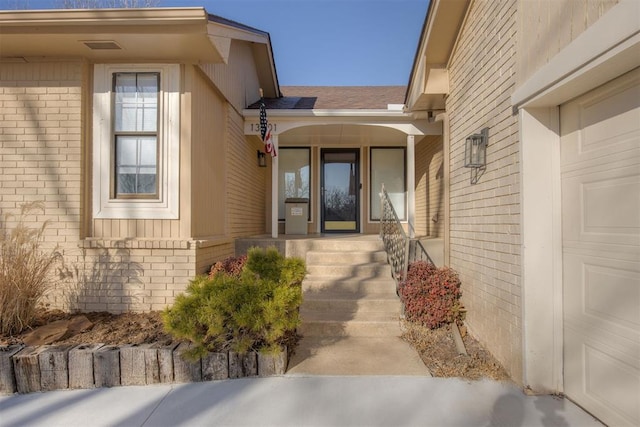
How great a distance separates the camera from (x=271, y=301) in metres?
3.31

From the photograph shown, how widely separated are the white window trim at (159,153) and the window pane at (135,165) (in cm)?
10

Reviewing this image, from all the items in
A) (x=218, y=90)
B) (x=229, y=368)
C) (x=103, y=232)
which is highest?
(x=218, y=90)

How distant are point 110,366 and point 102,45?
3634mm

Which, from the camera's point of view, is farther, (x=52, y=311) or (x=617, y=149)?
(x=52, y=311)

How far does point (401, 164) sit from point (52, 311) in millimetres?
7529

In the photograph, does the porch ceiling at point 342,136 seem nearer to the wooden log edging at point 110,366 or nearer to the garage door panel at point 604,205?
the garage door panel at point 604,205

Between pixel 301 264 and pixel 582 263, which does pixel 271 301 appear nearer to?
pixel 301 264

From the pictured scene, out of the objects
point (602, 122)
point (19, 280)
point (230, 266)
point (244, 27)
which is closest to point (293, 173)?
point (244, 27)

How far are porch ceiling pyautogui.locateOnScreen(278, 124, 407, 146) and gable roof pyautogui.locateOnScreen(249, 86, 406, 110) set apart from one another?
16.4 inches

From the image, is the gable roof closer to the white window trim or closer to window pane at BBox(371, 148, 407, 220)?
window pane at BBox(371, 148, 407, 220)

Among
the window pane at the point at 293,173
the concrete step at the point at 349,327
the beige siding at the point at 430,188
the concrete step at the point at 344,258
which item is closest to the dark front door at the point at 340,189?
the window pane at the point at 293,173

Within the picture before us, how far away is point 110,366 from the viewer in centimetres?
324

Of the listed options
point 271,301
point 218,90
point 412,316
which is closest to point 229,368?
point 271,301

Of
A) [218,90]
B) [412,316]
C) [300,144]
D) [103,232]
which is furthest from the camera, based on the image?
[300,144]
